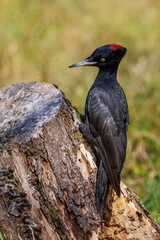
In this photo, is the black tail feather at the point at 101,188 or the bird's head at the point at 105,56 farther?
the bird's head at the point at 105,56

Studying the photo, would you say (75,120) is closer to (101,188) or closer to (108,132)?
(108,132)

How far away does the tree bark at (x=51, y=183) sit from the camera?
2.80 m

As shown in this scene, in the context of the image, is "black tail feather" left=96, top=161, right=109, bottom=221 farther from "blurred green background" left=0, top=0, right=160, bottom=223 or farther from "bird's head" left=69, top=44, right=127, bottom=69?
"blurred green background" left=0, top=0, right=160, bottom=223

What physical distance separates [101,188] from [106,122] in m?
0.73

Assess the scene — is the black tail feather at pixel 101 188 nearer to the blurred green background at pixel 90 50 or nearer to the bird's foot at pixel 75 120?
the bird's foot at pixel 75 120

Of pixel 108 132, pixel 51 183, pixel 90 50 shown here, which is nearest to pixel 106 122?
pixel 108 132

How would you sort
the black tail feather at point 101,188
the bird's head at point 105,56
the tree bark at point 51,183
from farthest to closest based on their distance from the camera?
the bird's head at point 105,56, the black tail feather at point 101,188, the tree bark at point 51,183

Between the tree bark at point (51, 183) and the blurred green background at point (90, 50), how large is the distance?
2.16 meters

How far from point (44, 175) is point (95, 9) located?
6580 mm

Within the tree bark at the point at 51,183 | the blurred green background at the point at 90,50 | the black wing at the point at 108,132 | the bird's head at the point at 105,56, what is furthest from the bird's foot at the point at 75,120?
the blurred green background at the point at 90,50

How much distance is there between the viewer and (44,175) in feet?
9.44

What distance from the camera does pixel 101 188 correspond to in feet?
10.1

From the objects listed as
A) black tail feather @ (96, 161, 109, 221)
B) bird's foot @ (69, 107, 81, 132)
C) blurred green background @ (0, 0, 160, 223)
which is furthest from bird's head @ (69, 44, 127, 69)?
blurred green background @ (0, 0, 160, 223)

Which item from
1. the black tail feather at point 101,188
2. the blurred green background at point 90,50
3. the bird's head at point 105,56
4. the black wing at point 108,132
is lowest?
the black tail feather at point 101,188
